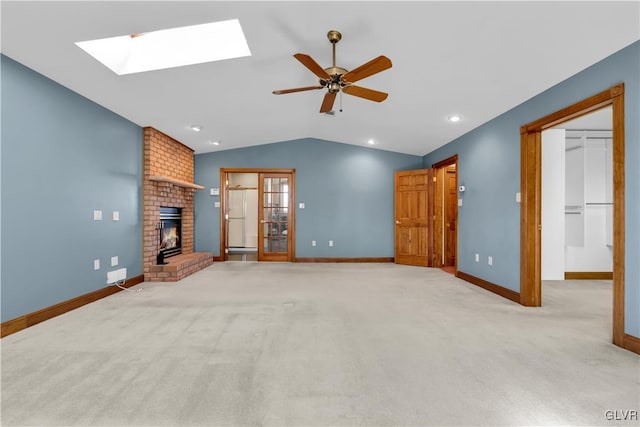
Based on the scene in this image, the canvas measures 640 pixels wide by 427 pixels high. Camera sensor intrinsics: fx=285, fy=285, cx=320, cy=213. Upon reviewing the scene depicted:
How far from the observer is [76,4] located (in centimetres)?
208

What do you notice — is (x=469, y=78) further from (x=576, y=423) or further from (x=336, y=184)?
(x=336, y=184)

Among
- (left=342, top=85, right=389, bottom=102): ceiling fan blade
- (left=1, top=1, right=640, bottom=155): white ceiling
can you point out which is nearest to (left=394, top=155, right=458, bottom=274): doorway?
(left=1, top=1, right=640, bottom=155): white ceiling

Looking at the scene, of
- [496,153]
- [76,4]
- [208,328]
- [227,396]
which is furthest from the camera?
[496,153]

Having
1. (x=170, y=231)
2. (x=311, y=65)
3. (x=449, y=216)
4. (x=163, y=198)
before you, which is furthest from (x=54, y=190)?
(x=449, y=216)

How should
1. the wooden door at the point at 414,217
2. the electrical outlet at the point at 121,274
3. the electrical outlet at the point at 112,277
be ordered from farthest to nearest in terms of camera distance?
the wooden door at the point at 414,217, the electrical outlet at the point at 121,274, the electrical outlet at the point at 112,277

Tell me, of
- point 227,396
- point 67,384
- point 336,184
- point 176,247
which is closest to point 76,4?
point 67,384

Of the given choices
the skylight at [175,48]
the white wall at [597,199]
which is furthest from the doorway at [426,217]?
the skylight at [175,48]

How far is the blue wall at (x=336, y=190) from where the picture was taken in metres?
6.61

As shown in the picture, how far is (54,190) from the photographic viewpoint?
302cm

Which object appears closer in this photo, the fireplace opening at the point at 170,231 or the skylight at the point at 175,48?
the skylight at the point at 175,48

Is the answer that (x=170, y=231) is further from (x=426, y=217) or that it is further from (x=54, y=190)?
(x=426, y=217)

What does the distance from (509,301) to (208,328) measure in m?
3.54

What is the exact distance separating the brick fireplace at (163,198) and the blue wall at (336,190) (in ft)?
3.56

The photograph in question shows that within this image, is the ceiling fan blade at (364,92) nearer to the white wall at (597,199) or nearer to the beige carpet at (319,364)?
the beige carpet at (319,364)
